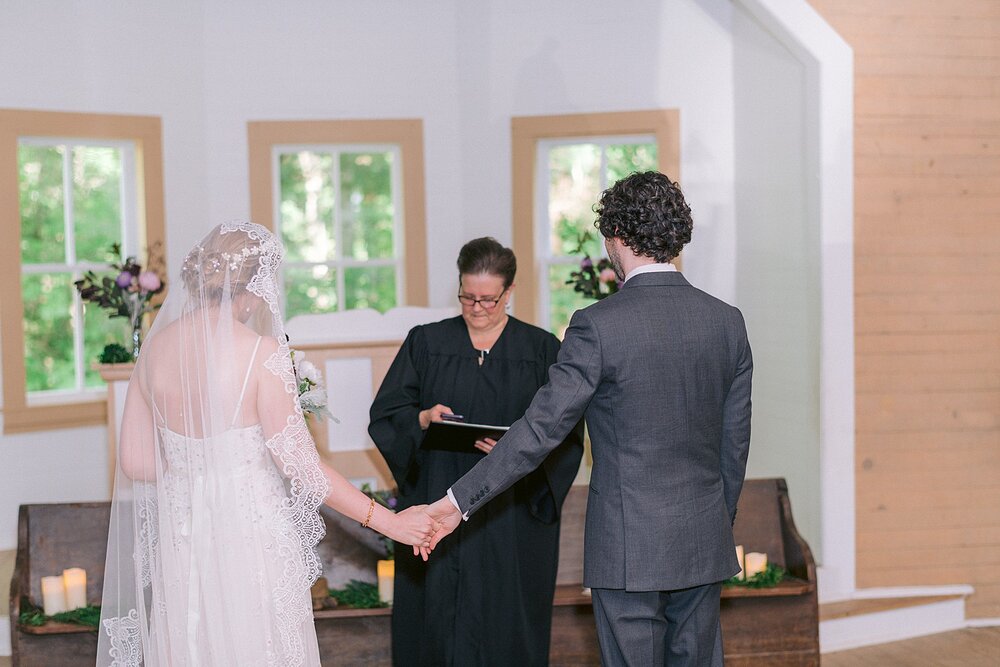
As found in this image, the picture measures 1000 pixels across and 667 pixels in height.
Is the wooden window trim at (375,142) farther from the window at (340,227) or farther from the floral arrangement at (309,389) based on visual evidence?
the floral arrangement at (309,389)

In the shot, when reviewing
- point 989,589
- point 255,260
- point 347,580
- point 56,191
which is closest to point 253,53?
point 56,191

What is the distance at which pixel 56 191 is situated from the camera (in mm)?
5879

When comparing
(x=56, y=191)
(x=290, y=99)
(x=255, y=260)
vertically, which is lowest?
(x=255, y=260)

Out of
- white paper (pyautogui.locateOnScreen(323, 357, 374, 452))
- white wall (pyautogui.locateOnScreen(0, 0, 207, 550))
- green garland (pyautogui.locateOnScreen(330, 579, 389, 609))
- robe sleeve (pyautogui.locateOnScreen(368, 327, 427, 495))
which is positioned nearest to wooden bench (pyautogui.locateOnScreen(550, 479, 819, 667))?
green garland (pyautogui.locateOnScreen(330, 579, 389, 609))

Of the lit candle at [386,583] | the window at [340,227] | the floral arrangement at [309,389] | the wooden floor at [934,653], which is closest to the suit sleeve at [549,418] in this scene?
the floral arrangement at [309,389]

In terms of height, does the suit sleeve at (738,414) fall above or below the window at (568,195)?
below

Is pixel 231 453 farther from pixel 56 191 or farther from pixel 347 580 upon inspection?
pixel 56 191

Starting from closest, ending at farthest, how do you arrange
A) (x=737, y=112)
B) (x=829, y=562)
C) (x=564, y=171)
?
(x=829, y=562) → (x=737, y=112) → (x=564, y=171)

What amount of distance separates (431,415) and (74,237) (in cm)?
360

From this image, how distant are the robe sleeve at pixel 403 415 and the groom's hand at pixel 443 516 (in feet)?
1.21

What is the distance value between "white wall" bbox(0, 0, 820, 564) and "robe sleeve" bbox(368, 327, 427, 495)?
270cm

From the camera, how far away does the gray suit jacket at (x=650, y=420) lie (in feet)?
7.91

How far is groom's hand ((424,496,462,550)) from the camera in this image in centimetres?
278

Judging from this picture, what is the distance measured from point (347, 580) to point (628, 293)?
6.09ft
